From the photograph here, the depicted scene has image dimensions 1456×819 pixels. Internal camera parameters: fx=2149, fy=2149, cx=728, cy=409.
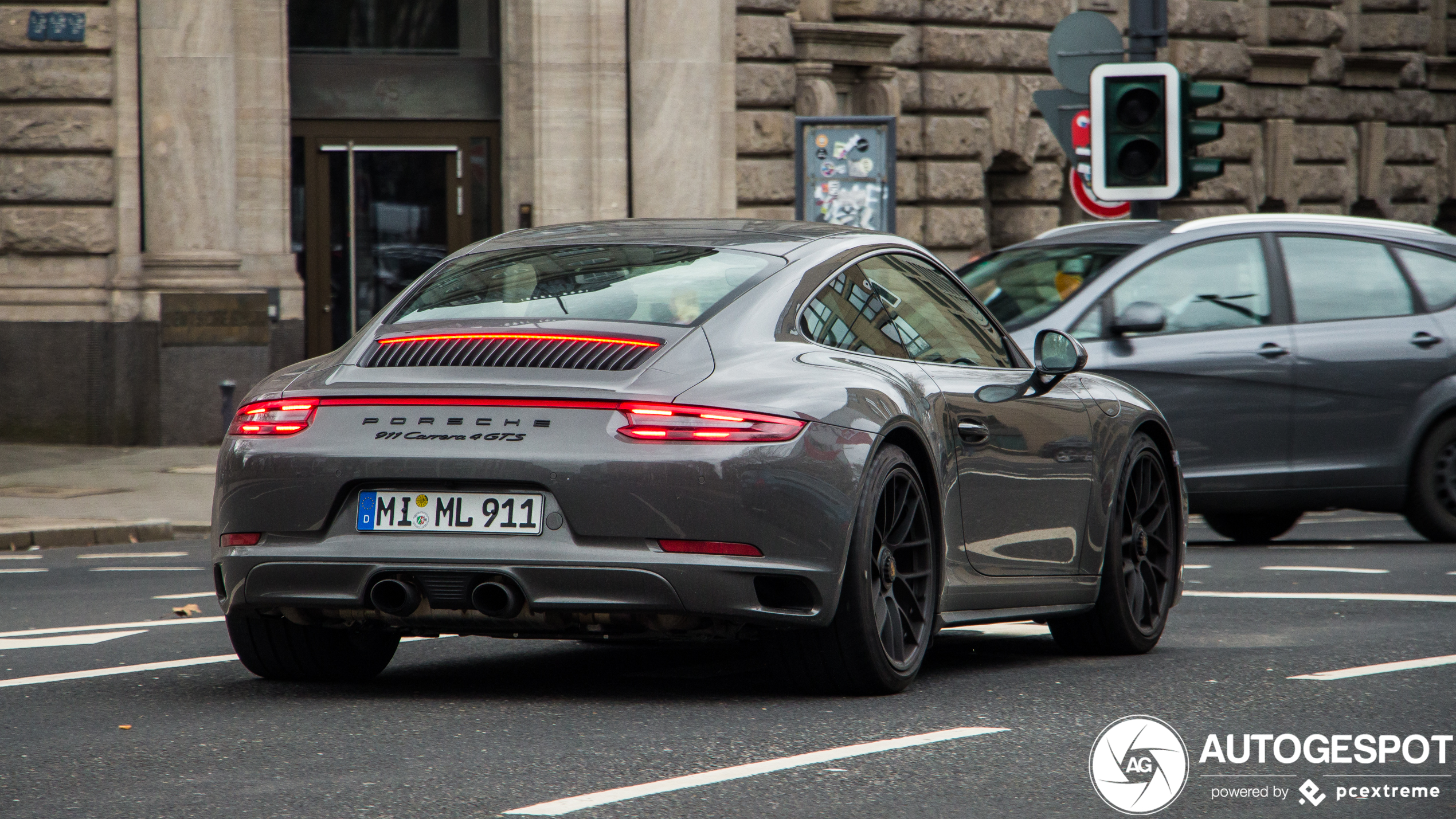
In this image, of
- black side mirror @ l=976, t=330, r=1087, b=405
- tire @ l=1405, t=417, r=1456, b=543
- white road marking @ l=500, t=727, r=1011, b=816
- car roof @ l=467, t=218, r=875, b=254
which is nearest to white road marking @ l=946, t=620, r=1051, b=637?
black side mirror @ l=976, t=330, r=1087, b=405

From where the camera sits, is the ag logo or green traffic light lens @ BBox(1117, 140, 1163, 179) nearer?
the ag logo

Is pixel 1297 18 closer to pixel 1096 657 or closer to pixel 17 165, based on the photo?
pixel 17 165

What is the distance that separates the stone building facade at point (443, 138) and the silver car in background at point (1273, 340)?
357 inches

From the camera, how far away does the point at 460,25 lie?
70.2 ft

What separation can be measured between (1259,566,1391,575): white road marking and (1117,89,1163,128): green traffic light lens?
13.8ft

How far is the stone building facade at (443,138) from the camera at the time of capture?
60.9 ft

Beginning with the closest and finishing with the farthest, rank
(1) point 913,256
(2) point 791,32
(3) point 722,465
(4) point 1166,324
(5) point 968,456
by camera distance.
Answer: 1. (3) point 722,465
2. (5) point 968,456
3. (1) point 913,256
4. (4) point 1166,324
5. (2) point 791,32

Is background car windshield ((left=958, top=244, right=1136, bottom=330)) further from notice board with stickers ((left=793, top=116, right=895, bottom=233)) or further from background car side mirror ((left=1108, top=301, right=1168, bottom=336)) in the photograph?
notice board with stickers ((left=793, top=116, right=895, bottom=233))

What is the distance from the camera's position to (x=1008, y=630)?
26.9ft

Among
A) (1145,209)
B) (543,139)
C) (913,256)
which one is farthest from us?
(543,139)

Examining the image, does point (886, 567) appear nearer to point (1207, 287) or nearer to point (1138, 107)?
point (1207, 287)

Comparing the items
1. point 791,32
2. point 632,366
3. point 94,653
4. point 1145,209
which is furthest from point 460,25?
point 632,366

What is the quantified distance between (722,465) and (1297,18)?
81.7ft

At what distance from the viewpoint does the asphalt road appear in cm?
450
